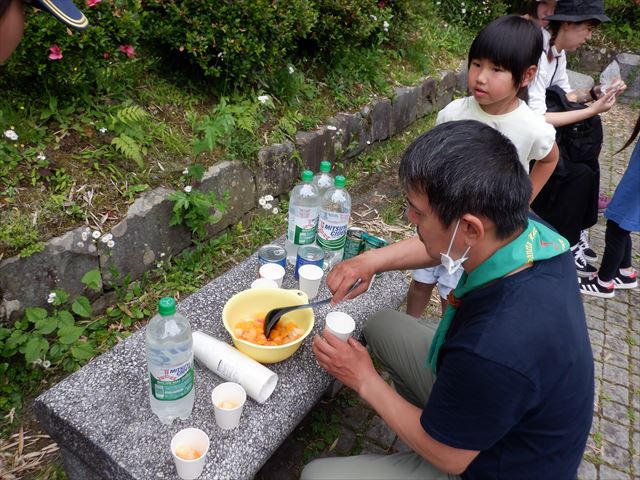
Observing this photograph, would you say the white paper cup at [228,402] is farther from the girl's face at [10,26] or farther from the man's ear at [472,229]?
the girl's face at [10,26]

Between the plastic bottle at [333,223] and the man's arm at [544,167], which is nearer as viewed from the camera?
the plastic bottle at [333,223]

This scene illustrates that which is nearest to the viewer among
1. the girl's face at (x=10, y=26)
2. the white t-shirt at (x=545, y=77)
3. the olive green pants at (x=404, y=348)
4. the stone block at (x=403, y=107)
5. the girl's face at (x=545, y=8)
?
the girl's face at (x=10, y=26)

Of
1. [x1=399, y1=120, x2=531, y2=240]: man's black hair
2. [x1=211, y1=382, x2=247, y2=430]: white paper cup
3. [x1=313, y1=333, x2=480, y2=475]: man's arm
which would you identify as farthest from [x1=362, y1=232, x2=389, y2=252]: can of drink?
[x1=211, y1=382, x2=247, y2=430]: white paper cup

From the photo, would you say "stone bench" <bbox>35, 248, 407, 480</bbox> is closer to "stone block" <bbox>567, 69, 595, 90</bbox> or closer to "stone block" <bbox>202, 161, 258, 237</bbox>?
"stone block" <bbox>202, 161, 258, 237</bbox>

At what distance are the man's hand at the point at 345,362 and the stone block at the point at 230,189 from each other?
200 centimetres

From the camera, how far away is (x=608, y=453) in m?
3.04

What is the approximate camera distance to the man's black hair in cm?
162

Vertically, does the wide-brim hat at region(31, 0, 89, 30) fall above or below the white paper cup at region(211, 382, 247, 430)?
above

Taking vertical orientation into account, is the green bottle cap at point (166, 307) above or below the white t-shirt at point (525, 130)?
below

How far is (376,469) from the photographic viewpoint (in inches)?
79.5

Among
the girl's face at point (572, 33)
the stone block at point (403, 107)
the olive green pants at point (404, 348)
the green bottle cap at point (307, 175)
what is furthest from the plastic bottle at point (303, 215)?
the stone block at point (403, 107)

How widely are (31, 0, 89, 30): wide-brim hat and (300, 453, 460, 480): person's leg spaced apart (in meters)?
1.94

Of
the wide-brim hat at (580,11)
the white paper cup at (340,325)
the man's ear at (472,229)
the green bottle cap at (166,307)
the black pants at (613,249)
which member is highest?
the wide-brim hat at (580,11)

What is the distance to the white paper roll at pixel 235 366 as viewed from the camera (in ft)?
6.29
